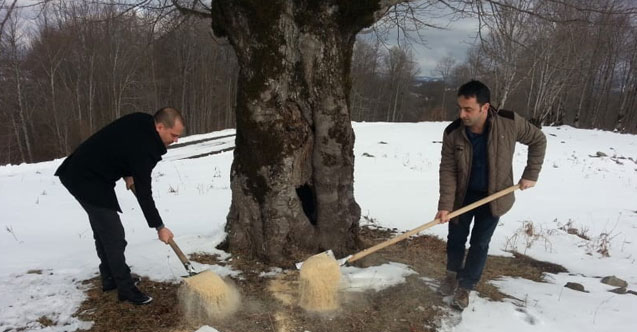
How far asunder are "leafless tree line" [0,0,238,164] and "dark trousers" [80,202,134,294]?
21526 mm

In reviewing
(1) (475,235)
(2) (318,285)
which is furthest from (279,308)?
(1) (475,235)

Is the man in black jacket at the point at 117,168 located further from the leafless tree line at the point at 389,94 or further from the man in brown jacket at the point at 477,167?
the leafless tree line at the point at 389,94

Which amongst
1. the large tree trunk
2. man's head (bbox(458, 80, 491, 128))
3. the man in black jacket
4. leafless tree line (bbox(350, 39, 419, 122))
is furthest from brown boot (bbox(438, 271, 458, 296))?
leafless tree line (bbox(350, 39, 419, 122))

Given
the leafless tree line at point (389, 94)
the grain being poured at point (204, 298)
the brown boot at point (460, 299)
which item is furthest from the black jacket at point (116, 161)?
the leafless tree line at point (389, 94)

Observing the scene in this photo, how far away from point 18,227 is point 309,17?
5084 mm

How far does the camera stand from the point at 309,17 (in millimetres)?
3748

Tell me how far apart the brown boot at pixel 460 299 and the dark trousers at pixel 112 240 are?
2.73 m

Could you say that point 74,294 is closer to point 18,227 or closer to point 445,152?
point 18,227

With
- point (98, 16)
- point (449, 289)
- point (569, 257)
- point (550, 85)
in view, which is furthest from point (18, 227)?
point (550, 85)

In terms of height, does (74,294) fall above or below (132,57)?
below

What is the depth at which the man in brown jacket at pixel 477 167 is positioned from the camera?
3264 millimetres

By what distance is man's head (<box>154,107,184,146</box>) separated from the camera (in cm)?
316

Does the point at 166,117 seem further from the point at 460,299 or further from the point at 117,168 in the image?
the point at 460,299

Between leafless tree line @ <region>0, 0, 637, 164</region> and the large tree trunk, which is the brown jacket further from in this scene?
leafless tree line @ <region>0, 0, 637, 164</region>
